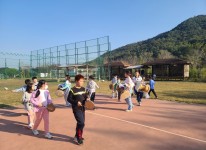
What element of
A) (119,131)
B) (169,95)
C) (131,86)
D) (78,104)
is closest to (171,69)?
(169,95)

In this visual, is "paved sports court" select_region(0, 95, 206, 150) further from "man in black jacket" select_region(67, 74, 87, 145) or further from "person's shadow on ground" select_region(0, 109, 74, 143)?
"man in black jacket" select_region(67, 74, 87, 145)

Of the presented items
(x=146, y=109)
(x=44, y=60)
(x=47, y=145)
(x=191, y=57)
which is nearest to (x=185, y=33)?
(x=191, y=57)

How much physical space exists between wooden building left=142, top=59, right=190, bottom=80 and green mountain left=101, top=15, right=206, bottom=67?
832cm

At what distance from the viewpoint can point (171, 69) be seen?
4525cm

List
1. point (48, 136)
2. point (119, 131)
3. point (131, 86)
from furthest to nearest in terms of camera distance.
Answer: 1. point (131, 86)
2. point (119, 131)
3. point (48, 136)

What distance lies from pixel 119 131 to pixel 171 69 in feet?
129

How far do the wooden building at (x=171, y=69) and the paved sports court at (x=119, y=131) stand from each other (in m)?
33.5

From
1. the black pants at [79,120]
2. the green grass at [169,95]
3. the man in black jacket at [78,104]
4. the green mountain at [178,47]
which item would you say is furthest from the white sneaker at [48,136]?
the green mountain at [178,47]

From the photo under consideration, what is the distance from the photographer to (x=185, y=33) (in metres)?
91.6

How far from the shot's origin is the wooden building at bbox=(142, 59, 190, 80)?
141 feet

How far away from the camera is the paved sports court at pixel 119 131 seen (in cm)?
621

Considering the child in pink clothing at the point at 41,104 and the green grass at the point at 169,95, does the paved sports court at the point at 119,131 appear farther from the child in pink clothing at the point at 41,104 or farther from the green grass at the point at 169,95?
the green grass at the point at 169,95

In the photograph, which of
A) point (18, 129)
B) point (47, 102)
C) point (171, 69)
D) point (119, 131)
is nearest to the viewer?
point (47, 102)

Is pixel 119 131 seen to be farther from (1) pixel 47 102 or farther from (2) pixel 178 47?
(2) pixel 178 47
